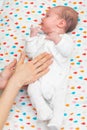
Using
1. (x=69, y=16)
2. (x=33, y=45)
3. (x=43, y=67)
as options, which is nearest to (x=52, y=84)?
(x=43, y=67)

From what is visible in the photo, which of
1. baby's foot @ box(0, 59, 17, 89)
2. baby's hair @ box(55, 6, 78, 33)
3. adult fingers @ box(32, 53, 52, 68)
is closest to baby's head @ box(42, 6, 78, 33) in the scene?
baby's hair @ box(55, 6, 78, 33)

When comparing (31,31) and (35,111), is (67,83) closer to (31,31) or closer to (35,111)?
(35,111)

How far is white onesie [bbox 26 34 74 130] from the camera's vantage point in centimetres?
143

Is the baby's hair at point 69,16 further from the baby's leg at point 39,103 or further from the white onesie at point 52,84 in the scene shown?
the baby's leg at point 39,103

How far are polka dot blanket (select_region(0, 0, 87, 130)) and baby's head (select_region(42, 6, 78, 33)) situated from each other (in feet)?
0.19

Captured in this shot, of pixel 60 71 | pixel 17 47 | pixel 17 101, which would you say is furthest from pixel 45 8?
pixel 17 101

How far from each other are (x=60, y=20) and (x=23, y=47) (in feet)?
0.72

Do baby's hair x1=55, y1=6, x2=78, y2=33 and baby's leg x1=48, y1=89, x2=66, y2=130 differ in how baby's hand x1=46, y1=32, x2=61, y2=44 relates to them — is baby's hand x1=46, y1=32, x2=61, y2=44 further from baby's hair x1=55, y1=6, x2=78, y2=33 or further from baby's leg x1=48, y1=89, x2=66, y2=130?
baby's leg x1=48, y1=89, x2=66, y2=130

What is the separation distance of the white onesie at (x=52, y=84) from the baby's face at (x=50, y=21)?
6 cm

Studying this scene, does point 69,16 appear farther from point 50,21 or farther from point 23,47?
point 23,47

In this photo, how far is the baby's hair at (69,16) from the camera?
155cm

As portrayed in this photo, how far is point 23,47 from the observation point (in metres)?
1.62

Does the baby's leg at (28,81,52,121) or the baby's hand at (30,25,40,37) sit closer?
the baby's leg at (28,81,52,121)

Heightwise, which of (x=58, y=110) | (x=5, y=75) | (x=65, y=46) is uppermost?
(x=65, y=46)
